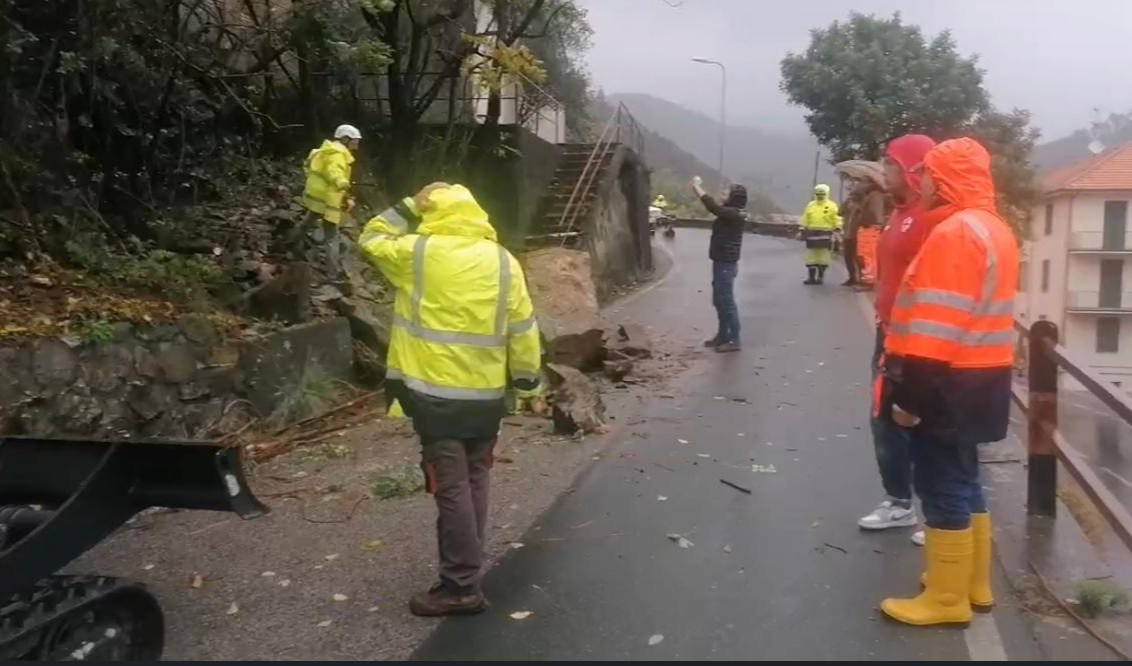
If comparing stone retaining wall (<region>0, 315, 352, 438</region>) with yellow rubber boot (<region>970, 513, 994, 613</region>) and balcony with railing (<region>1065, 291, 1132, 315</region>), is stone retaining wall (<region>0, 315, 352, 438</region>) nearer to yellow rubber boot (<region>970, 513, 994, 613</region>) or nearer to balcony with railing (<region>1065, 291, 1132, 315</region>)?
yellow rubber boot (<region>970, 513, 994, 613</region>)

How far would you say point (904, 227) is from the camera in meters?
5.06

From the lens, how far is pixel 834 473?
7.04m

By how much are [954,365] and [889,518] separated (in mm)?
1746

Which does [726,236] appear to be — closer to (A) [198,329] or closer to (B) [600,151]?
(A) [198,329]

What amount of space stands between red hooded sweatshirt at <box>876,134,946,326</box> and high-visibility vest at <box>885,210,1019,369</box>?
0.52 m

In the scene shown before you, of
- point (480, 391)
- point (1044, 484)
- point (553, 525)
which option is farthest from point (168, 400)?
point (1044, 484)

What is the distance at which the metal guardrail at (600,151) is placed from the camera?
58.3 feet

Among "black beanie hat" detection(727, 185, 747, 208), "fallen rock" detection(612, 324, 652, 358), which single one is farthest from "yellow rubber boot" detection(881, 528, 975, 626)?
"black beanie hat" detection(727, 185, 747, 208)

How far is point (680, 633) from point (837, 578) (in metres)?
1.04

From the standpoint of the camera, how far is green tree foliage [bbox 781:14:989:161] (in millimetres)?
25031

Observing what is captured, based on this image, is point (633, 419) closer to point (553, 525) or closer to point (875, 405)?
point (553, 525)

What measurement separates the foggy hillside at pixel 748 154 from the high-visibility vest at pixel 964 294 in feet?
67.7

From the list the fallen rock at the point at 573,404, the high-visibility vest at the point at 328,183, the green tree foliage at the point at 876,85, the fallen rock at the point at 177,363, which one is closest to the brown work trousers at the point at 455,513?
the fallen rock at the point at 177,363

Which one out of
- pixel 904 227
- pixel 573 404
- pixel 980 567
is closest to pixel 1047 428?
pixel 980 567
